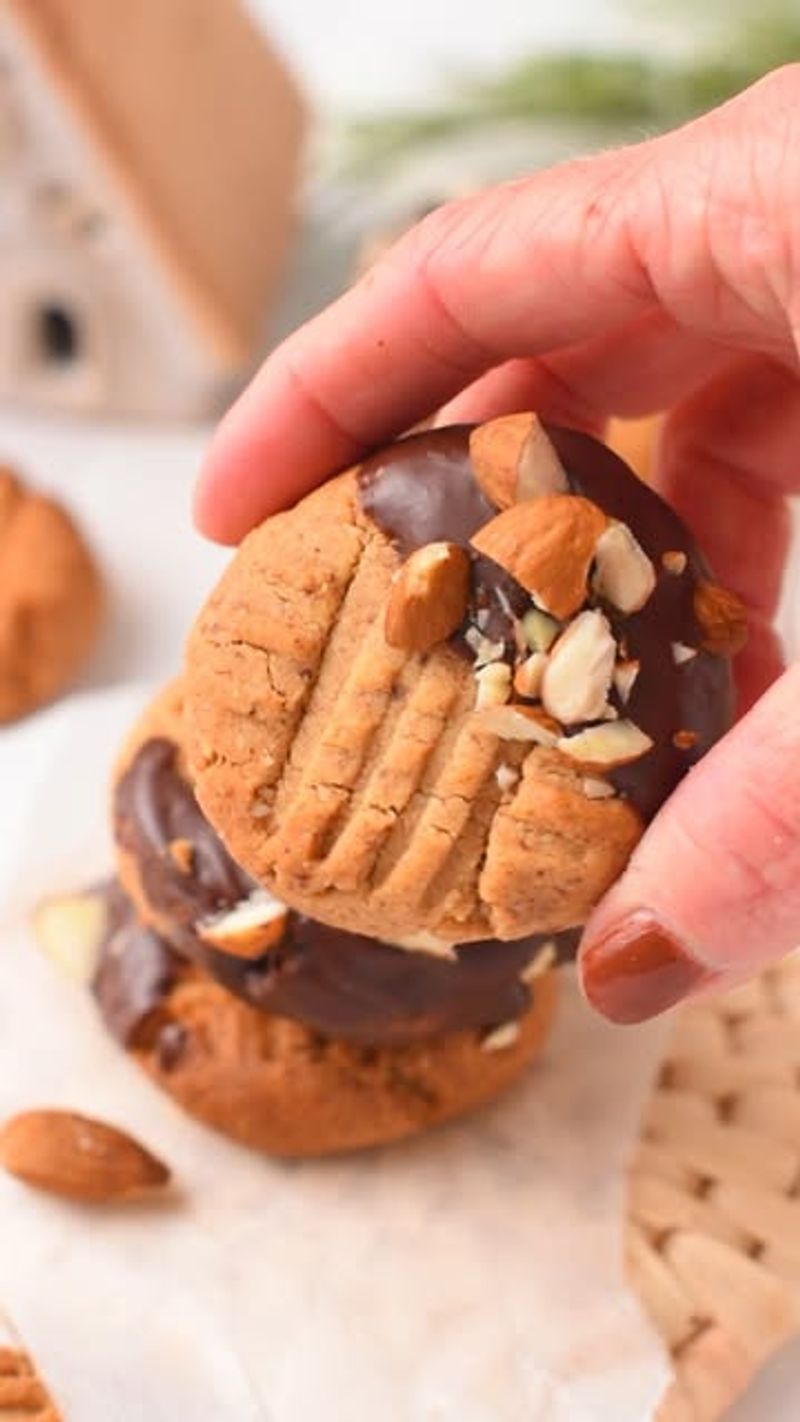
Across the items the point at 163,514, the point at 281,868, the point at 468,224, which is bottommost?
the point at 163,514

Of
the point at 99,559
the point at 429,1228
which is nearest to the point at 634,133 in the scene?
the point at 99,559

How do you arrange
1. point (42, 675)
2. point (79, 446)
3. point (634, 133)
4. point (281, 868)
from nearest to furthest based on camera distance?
point (281, 868), point (42, 675), point (79, 446), point (634, 133)

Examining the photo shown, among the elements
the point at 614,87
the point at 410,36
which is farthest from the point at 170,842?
the point at 410,36

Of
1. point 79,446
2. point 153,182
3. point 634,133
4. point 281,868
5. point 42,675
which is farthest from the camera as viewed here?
point 634,133

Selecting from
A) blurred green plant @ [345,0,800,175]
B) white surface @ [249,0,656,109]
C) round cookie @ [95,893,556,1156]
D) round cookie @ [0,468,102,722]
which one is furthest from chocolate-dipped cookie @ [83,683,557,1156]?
white surface @ [249,0,656,109]

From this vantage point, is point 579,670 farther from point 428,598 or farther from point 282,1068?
point 282,1068

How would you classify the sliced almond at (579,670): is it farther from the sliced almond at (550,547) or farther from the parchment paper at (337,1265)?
the parchment paper at (337,1265)

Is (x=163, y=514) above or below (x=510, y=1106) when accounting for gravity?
above

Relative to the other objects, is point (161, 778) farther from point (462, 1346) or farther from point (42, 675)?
point (42, 675)

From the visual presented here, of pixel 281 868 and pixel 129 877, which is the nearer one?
pixel 281 868
